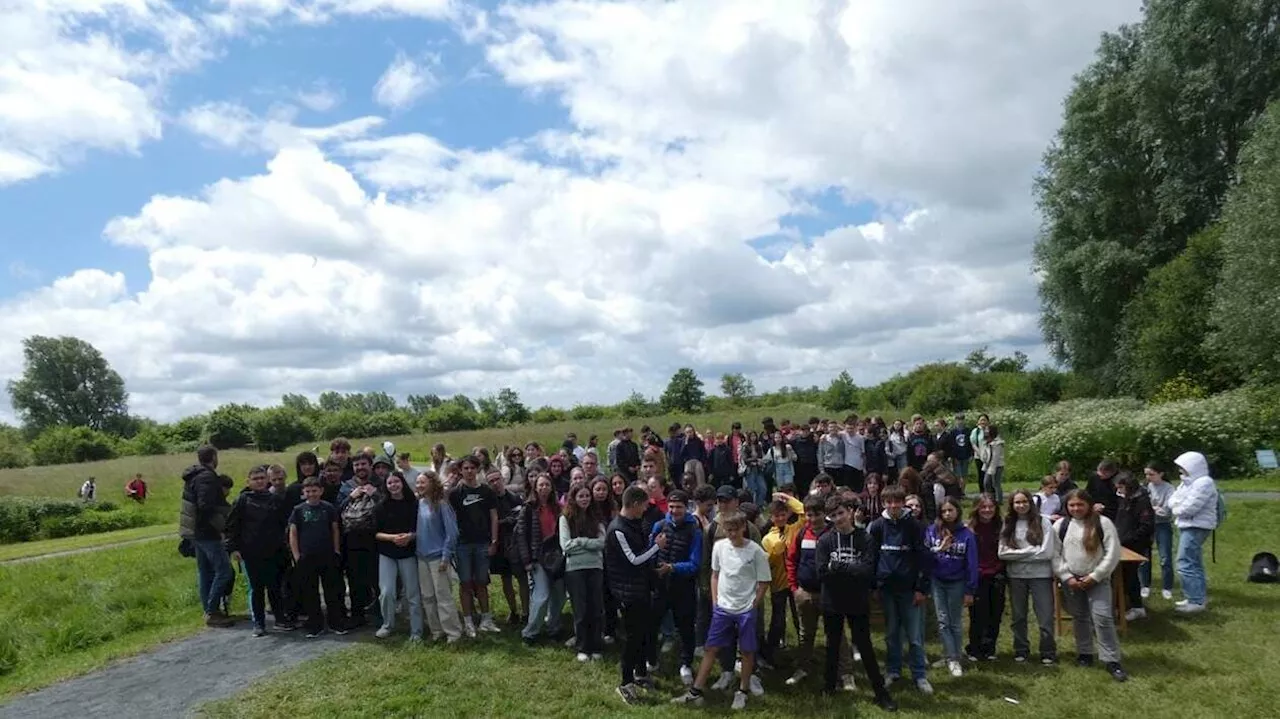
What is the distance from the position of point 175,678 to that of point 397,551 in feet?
7.88

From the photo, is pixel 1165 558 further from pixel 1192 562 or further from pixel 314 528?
pixel 314 528

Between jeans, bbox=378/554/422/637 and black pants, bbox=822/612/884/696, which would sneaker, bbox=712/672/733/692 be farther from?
jeans, bbox=378/554/422/637

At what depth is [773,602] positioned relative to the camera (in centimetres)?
741

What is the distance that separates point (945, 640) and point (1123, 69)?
30173mm

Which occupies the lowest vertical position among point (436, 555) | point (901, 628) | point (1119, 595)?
point (1119, 595)

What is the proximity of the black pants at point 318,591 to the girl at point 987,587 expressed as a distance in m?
6.92

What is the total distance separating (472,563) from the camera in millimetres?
8648

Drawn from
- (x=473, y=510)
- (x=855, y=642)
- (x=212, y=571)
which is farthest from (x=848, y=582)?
(x=212, y=571)

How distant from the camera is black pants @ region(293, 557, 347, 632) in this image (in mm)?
8609

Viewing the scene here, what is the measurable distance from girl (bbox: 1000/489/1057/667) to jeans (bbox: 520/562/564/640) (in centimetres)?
469

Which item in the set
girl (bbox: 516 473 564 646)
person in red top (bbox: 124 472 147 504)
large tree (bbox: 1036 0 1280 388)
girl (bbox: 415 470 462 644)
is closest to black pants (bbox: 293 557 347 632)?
girl (bbox: 415 470 462 644)

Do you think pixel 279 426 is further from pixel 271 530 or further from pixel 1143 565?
pixel 1143 565

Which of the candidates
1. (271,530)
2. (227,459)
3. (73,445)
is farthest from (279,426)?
(271,530)

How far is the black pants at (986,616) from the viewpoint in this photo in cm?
766
